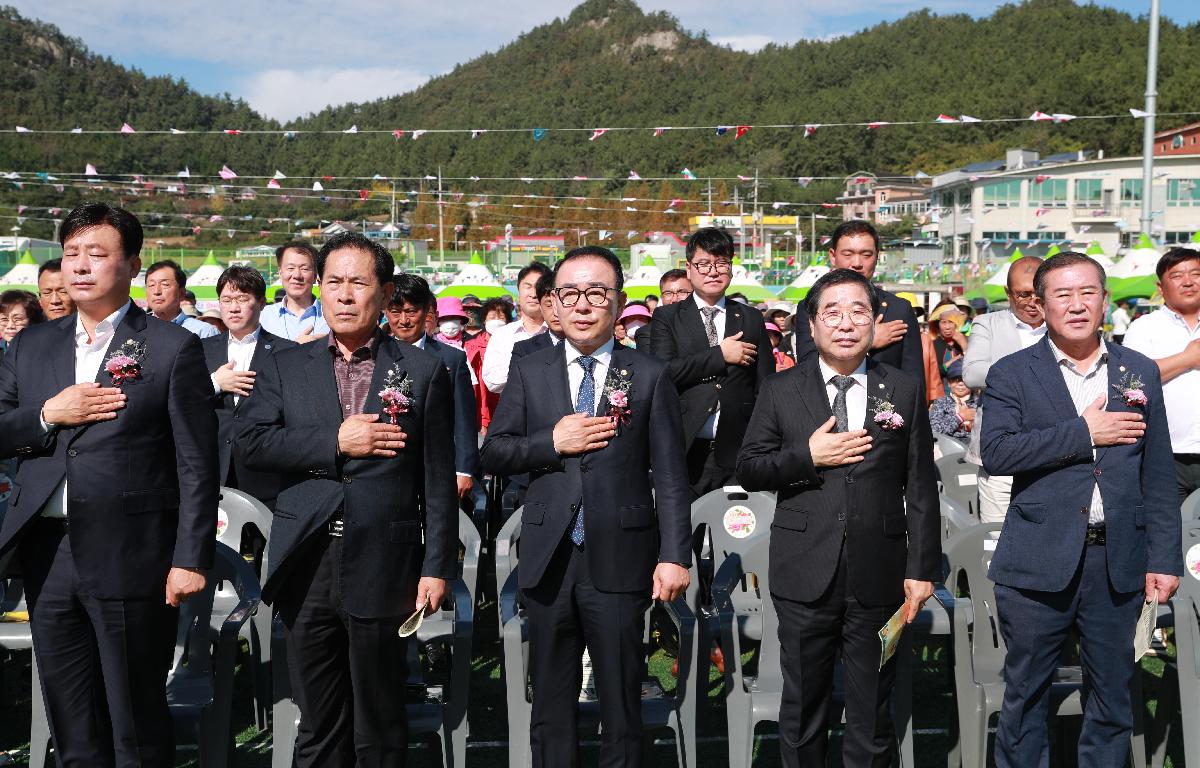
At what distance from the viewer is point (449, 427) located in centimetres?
307

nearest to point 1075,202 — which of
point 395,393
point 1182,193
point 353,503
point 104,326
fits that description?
point 1182,193

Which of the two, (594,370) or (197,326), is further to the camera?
(197,326)

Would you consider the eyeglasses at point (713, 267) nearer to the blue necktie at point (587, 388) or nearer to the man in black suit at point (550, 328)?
the man in black suit at point (550, 328)

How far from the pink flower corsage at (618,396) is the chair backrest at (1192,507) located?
2.57 metres

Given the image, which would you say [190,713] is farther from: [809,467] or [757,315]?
[757,315]

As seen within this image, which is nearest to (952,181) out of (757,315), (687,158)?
(687,158)

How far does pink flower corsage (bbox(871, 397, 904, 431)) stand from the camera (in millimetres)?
3010

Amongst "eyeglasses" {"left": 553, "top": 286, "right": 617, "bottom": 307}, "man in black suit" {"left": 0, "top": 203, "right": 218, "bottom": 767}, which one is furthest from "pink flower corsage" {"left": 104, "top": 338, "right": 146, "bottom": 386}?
"eyeglasses" {"left": 553, "top": 286, "right": 617, "bottom": 307}

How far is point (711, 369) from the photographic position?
454 cm

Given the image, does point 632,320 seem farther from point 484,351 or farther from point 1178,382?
point 1178,382

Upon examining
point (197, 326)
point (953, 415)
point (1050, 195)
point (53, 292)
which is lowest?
point (953, 415)

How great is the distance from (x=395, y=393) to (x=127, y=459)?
0.78 metres

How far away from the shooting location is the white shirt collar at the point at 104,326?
2.97 meters

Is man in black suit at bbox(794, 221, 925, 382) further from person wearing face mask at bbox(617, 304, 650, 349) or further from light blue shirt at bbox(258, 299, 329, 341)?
person wearing face mask at bbox(617, 304, 650, 349)
